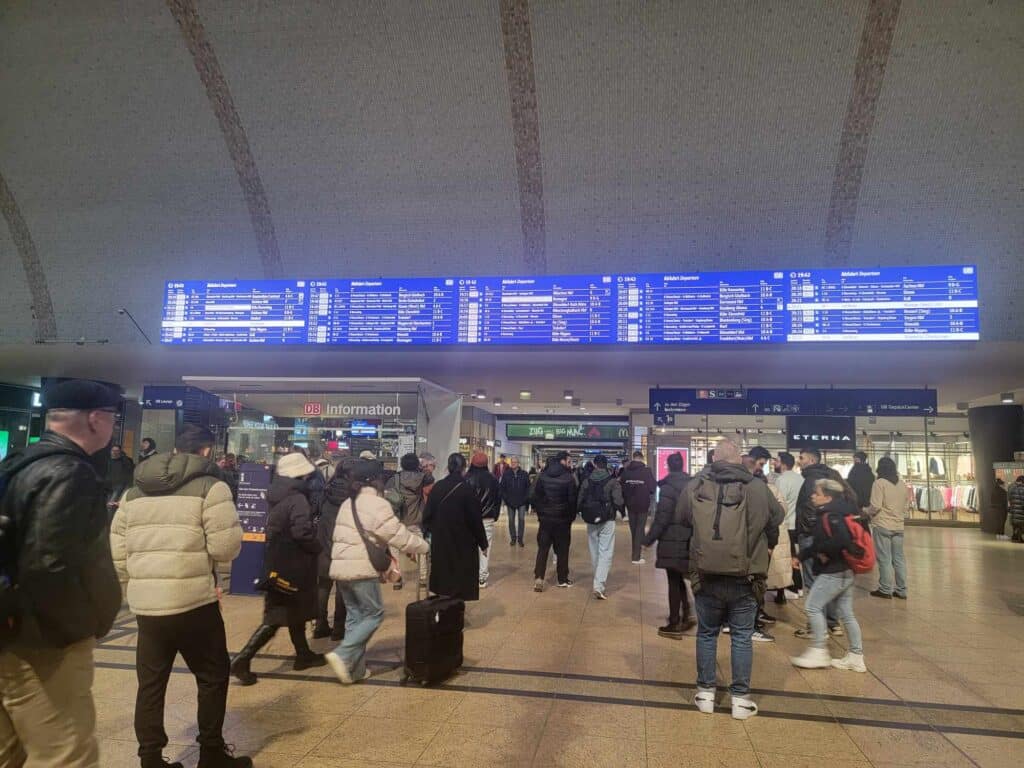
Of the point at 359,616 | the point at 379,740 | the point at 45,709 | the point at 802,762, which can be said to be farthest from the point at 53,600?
the point at 802,762

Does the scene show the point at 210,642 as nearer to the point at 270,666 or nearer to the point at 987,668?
the point at 270,666

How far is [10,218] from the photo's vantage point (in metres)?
10.7

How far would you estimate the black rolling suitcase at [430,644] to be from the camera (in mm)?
4199

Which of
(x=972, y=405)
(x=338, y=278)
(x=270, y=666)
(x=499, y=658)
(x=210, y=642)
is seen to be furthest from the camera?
(x=972, y=405)

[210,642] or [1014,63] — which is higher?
[1014,63]

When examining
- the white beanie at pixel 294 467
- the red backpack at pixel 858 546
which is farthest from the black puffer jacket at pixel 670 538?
the white beanie at pixel 294 467

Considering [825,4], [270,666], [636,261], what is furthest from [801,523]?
[825,4]

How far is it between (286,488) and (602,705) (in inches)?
101

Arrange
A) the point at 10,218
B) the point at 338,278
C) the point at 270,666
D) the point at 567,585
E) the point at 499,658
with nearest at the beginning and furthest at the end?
the point at 270,666
the point at 499,658
the point at 567,585
the point at 338,278
the point at 10,218

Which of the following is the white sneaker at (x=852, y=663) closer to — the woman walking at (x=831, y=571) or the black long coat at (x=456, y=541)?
the woman walking at (x=831, y=571)

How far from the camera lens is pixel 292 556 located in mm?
4320

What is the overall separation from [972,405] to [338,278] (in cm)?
1591

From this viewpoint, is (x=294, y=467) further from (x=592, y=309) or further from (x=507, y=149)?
(x=507, y=149)

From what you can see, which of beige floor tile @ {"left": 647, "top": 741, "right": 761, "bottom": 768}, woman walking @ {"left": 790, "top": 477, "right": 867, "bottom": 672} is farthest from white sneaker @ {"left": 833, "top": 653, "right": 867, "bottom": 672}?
beige floor tile @ {"left": 647, "top": 741, "right": 761, "bottom": 768}
